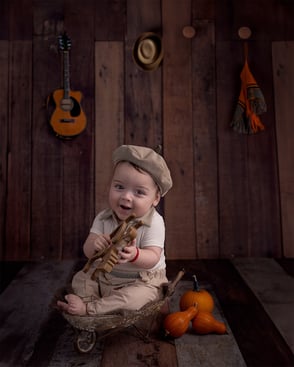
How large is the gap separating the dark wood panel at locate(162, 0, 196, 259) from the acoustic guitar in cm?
53

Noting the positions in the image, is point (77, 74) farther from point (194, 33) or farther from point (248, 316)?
point (248, 316)

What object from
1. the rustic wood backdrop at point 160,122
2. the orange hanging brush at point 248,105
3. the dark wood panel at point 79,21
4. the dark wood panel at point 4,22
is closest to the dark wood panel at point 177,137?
the rustic wood backdrop at point 160,122

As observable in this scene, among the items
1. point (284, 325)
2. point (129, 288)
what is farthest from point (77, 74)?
point (284, 325)

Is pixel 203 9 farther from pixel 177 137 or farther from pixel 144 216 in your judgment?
pixel 144 216

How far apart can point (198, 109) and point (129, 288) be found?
1447mm

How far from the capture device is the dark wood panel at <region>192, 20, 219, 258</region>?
2.45 m

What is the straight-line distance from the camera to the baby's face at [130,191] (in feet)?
4.39

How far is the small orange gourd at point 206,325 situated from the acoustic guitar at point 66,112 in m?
1.38

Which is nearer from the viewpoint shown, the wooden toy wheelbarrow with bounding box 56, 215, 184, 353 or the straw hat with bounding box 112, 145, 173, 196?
the wooden toy wheelbarrow with bounding box 56, 215, 184, 353

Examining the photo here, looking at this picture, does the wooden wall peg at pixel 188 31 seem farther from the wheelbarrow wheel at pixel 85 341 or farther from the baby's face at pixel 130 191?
the wheelbarrow wheel at pixel 85 341

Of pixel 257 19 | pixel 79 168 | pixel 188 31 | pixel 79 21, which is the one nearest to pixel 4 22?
pixel 79 21

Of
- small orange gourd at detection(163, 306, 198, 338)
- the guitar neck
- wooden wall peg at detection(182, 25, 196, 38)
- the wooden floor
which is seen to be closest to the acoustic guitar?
the guitar neck

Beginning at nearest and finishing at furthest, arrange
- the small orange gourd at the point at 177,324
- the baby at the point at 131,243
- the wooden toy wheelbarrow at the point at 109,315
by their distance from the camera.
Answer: the wooden toy wheelbarrow at the point at 109,315, the baby at the point at 131,243, the small orange gourd at the point at 177,324

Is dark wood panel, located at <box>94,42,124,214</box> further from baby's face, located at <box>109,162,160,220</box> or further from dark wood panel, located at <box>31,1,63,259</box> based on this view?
baby's face, located at <box>109,162,160,220</box>
